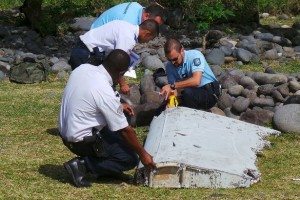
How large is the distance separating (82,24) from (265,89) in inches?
315

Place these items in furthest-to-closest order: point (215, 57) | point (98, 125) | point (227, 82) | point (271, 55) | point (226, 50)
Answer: point (271, 55) → point (226, 50) → point (215, 57) → point (227, 82) → point (98, 125)

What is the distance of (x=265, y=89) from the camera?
10.2 m

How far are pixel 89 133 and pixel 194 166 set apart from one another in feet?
2.97

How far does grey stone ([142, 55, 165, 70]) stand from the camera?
43.5 ft

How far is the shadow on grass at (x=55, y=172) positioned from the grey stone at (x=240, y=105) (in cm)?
280

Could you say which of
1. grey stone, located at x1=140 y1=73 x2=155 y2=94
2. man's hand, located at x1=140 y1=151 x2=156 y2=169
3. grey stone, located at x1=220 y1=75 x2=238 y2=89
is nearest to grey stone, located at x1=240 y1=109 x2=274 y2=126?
grey stone, located at x1=220 y1=75 x2=238 y2=89

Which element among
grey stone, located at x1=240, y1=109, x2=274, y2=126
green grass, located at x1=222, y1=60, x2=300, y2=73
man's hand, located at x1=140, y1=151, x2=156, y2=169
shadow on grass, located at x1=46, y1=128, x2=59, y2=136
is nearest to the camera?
man's hand, located at x1=140, y1=151, x2=156, y2=169

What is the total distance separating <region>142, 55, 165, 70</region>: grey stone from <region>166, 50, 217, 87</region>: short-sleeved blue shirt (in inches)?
164

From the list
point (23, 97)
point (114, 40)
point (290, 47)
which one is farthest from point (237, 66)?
point (114, 40)

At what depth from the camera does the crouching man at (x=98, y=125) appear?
661 cm

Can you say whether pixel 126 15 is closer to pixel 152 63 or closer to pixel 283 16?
pixel 152 63

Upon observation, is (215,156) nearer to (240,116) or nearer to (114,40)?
(114,40)

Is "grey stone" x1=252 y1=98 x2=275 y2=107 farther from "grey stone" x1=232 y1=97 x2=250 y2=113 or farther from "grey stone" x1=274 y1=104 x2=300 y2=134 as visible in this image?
"grey stone" x1=274 y1=104 x2=300 y2=134

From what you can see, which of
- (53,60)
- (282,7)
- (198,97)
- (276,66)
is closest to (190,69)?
(198,97)
